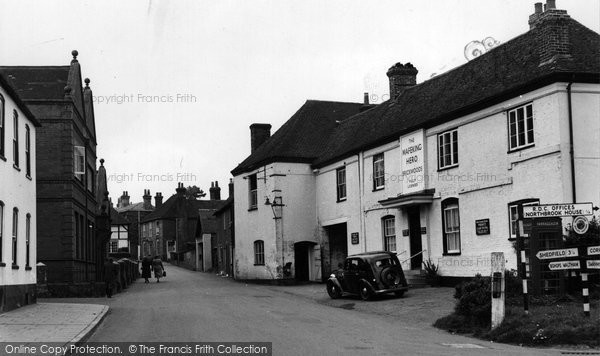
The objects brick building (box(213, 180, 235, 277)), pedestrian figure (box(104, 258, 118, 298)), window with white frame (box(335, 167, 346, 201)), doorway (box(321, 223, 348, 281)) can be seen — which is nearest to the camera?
pedestrian figure (box(104, 258, 118, 298))

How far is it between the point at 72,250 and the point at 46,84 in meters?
7.46

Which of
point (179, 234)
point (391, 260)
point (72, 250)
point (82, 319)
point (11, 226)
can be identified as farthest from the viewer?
point (179, 234)

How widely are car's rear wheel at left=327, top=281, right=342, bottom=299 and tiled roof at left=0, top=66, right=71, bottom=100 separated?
14123 mm

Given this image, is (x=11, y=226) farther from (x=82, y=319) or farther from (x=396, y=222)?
(x=396, y=222)

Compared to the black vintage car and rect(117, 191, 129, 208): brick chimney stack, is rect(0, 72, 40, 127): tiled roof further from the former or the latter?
rect(117, 191, 129, 208): brick chimney stack

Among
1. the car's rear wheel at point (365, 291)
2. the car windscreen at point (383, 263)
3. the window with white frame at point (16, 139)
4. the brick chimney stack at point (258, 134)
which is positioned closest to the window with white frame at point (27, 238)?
the window with white frame at point (16, 139)

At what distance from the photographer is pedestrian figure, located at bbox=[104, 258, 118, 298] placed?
2697cm

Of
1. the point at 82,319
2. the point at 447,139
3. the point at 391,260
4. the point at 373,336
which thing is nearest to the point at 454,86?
the point at 447,139

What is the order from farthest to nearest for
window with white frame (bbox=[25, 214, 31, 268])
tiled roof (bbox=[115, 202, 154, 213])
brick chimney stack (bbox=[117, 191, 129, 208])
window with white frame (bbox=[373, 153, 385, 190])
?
1. brick chimney stack (bbox=[117, 191, 129, 208])
2. tiled roof (bbox=[115, 202, 154, 213])
3. window with white frame (bbox=[373, 153, 385, 190])
4. window with white frame (bbox=[25, 214, 31, 268])

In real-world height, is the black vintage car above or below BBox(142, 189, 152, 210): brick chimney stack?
below

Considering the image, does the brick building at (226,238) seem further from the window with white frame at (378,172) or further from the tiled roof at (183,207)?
the tiled roof at (183,207)

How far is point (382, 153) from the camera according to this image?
3095 centimetres

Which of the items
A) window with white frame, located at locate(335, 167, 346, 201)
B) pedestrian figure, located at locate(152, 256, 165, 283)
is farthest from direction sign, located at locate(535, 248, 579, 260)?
pedestrian figure, located at locate(152, 256, 165, 283)

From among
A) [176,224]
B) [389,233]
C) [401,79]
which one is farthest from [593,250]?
[176,224]
